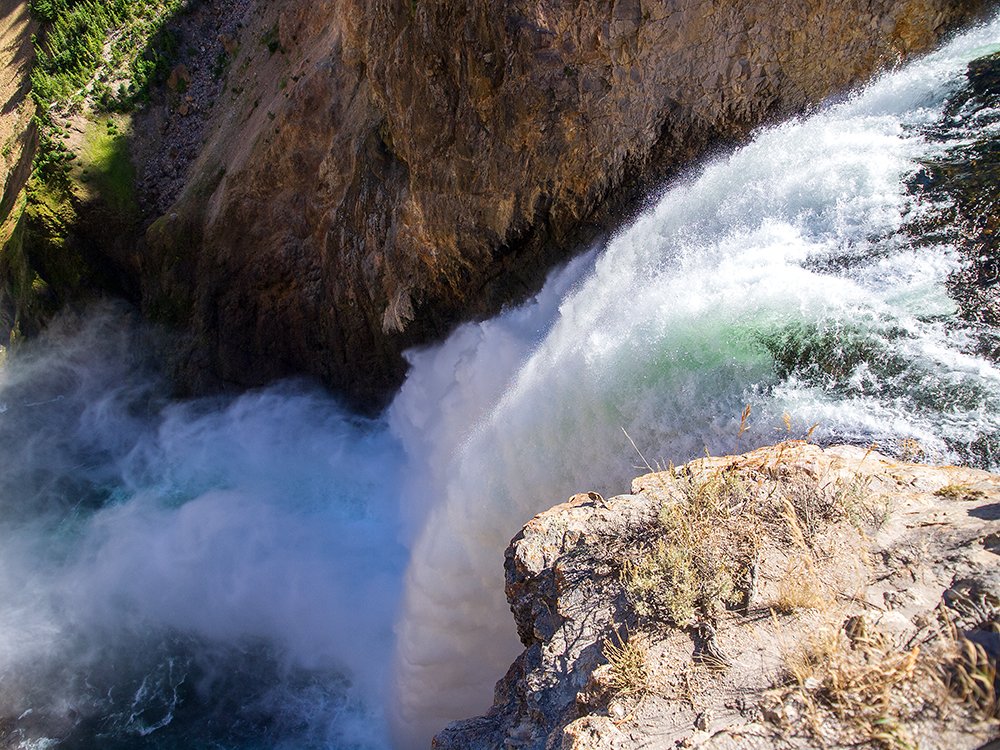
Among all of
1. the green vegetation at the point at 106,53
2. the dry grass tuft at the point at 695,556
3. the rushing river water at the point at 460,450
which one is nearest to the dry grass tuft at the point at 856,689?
the dry grass tuft at the point at 695,556

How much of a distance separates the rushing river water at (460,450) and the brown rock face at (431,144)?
59 centimetres

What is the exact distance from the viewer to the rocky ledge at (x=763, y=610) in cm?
204

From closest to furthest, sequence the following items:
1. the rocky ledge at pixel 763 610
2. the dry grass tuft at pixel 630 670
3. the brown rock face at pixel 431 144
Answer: the rocky ledge at pixel 763 610
the dry grass tuft at pixel 630 670
the brown rock face at pixel 431 144

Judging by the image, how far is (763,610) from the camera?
106 inches

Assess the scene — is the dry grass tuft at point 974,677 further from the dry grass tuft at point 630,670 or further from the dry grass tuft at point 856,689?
the dry grass tuft at point 630,670

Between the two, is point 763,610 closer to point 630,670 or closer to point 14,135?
point 630,670

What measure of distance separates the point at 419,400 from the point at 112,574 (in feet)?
19.4

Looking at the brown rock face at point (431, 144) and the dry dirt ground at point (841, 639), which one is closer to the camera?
the dry dirt ground at point (841, 639)

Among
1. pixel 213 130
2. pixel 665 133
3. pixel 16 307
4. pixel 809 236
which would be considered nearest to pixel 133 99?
pixel 213 130

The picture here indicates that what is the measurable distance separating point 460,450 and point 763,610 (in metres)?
5.24

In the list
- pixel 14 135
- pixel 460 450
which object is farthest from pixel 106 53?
pixel 460 450

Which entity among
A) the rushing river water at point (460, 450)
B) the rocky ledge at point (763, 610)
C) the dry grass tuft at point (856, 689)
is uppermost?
the dry grass tuft at point (856, 689)

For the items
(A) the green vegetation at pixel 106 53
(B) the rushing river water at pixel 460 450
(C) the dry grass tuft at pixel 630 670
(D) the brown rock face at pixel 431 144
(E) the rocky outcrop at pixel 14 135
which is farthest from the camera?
(E) the rocky outcrop at pixel 14 135

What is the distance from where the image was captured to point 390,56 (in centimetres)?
832
